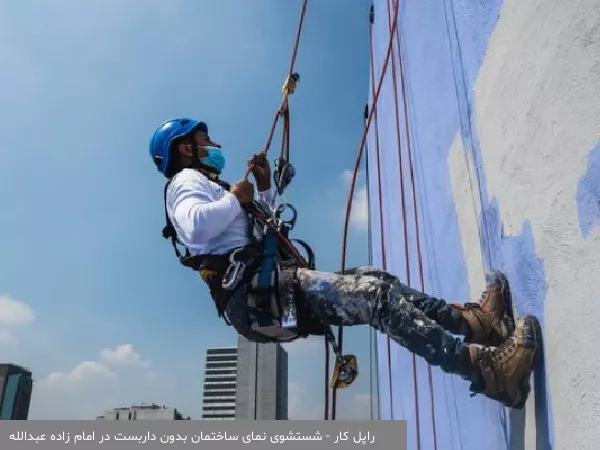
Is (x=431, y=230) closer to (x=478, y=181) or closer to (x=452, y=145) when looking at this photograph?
(x=452, y=145)

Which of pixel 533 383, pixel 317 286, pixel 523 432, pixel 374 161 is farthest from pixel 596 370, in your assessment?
pixel 374 161

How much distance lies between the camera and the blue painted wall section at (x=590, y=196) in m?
1.43

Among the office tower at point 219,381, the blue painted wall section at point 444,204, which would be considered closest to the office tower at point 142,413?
the office tower at point 219,381

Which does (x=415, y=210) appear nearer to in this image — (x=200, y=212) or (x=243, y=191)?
(x=243, y=191)

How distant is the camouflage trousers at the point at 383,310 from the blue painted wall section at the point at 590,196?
596 mm

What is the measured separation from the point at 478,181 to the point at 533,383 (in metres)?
0.99

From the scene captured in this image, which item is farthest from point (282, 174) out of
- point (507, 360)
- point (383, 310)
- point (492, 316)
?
point (507, 360)

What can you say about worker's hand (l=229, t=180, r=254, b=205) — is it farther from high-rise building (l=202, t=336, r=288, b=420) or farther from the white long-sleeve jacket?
high-rise building (l=202, t=336, r=288, b=420)

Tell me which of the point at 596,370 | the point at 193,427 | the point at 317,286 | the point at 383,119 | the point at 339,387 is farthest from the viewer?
the point at 383,119

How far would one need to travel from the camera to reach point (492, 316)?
2.06 meters

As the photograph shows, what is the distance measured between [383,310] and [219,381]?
45.9 m

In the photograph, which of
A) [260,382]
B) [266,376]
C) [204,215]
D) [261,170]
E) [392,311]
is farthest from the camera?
[266,376]

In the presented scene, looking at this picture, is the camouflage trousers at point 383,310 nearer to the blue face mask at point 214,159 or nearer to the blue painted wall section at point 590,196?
the blue painted wall section at point 590,196

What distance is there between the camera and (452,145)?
9.66 ft
